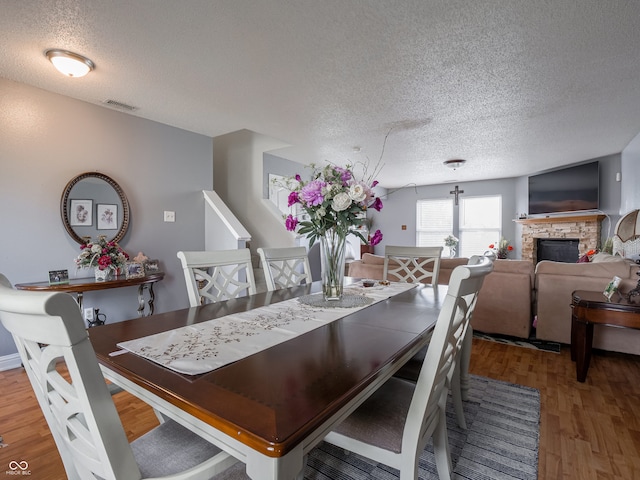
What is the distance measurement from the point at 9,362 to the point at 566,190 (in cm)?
782

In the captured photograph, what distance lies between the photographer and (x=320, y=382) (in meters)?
0.77

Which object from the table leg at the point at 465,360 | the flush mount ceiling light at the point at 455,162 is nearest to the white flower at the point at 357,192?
the table leg at the point at 465,360

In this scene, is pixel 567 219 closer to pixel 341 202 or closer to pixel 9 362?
pixel 341 202

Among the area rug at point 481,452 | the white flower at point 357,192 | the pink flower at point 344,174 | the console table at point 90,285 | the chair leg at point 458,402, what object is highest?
the pink flower at point 344,174

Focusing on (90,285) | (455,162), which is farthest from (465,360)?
(455,162)

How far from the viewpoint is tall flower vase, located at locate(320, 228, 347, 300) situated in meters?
1.56

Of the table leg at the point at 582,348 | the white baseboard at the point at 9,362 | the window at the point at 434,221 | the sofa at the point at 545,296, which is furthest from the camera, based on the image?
the window at the point at 434,221

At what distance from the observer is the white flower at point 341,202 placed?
1.43m

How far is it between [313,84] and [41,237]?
2.62m

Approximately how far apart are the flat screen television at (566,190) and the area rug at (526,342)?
3670 millimetres

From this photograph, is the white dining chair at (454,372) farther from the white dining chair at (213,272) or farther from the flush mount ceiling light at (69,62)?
the flush mount ceiling light at (69,62)

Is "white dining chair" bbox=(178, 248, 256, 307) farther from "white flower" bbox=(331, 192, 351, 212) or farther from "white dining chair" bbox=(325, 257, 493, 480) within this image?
"white dining chair" bbox=(325, 257, 493, 480)

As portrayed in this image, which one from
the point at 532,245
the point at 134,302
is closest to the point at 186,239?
the point at 134,302

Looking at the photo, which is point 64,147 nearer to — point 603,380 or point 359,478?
point 359,478
